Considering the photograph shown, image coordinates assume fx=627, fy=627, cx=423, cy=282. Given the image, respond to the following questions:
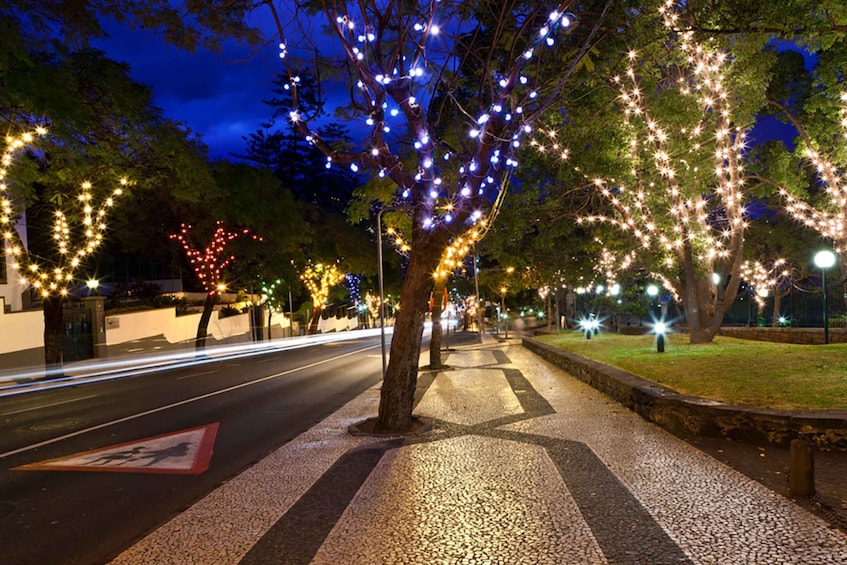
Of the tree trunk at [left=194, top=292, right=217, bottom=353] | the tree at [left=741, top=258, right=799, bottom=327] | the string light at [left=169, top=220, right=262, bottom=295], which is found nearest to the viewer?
the string light at [left=169, top=220, right=262, bottom=295]

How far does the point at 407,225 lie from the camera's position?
15.5 metres

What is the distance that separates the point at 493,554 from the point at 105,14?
1344cm

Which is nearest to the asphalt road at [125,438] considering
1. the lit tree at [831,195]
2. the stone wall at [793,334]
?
the stone wall at [793,334]

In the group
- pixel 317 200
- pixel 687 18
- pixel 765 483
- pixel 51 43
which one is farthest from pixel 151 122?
pixel 317 200

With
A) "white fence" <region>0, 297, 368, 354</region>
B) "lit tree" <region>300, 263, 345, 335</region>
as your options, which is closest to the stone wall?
"white fence" <region>0, 297, 368, 354</region>

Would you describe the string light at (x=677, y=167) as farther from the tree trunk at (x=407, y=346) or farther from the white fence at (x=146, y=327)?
the white fence at (x=146, y=327)

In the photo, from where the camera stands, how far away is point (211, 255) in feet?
97.3

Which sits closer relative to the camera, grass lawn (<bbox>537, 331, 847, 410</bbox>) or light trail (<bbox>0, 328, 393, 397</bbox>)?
grass lawn (<bbox>537, 331, 847, 410</bbox>)

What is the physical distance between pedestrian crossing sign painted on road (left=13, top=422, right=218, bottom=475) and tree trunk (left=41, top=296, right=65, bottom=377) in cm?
1361

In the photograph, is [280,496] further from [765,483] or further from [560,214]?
[560,214]

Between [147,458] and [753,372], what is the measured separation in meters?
9.56

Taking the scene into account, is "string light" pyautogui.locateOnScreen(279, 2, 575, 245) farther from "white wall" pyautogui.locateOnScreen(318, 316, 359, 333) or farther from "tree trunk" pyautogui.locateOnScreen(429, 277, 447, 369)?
"white wall" pyautogui.locateOnScreen(318, 316, 359, 333)

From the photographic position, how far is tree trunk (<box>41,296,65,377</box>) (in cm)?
2053

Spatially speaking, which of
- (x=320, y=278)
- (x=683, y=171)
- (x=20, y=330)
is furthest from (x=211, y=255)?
(x=683, y=171)
